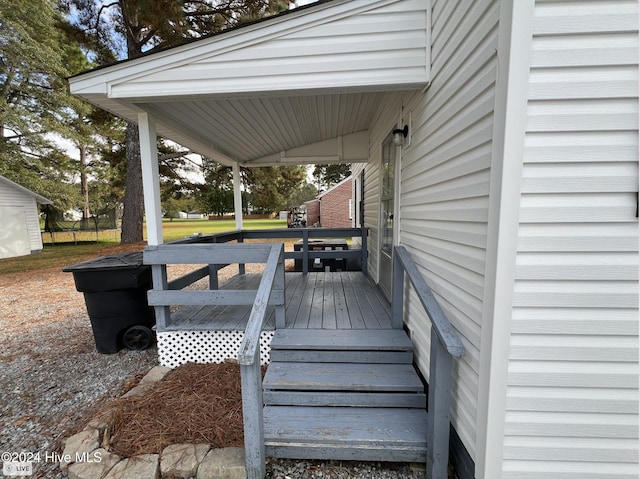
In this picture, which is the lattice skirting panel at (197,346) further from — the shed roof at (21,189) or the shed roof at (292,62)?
the shed roof at (21,189)

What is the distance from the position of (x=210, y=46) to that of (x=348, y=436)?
3052 millimetres

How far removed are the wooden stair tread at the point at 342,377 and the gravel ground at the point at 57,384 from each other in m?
0.44

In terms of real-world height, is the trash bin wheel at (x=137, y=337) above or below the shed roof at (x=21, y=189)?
below

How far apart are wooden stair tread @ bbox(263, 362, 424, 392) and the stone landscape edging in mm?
504

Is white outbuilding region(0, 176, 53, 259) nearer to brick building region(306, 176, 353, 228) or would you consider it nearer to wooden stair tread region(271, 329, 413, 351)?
wooden stair tread region(271, 329, 413, 351)

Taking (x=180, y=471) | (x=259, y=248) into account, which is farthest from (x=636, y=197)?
(x=180, y=471)

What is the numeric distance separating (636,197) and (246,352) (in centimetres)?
196

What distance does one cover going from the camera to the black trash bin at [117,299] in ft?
9.53

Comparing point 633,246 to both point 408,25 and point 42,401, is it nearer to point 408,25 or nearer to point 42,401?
point 408,25

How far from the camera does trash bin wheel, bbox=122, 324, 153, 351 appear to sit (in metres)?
3.18

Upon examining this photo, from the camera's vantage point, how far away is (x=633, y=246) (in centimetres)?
122

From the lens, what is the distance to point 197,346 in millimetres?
2877

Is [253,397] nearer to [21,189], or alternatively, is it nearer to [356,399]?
[356,399]

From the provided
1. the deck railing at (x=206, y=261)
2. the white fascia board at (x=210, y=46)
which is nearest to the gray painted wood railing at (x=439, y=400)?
the deck railing at (x=206, y=261)
